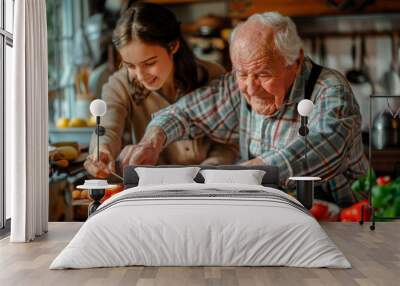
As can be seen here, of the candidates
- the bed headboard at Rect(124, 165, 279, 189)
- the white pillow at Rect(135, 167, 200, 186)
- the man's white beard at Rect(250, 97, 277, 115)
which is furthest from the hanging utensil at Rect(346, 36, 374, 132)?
the white pillow at Rect(135, 167, 200, 186)

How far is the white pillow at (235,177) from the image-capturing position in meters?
6.45

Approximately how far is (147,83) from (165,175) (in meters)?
1.34

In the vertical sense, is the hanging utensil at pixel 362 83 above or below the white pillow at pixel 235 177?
above

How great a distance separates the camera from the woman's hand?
23.9 ft

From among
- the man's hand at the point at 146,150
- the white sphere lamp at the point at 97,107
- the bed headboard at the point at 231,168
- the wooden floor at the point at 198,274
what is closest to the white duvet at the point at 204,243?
the wooden floor at the point at 198,274

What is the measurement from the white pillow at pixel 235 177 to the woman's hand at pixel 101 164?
4.27 feet

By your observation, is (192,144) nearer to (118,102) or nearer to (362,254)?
(118,102)

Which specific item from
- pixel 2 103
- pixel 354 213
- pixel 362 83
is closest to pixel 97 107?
pixel 2 103

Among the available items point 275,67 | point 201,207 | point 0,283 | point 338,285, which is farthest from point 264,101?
point 0,283

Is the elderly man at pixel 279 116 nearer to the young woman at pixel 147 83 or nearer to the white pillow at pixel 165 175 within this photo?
the young woman at pixel 147 83

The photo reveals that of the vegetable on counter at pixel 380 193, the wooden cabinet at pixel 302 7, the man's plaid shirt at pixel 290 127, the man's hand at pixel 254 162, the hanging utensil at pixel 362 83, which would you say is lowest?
the vegetable on counter at pixel 380 193

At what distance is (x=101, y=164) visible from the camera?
729 cm

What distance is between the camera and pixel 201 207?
15.1ft

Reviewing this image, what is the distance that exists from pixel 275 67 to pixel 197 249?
10.7 feet
